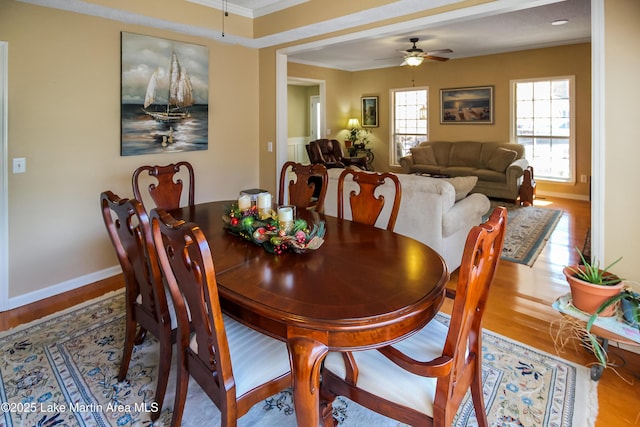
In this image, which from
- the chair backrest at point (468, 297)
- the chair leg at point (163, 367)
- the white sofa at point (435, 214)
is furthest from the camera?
the white sofa at point (435, 214)

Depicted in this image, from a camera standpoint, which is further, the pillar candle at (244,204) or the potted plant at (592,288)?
the pillar candle at (244,204)

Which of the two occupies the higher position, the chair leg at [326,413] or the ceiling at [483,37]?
the ceiling at [483,37]

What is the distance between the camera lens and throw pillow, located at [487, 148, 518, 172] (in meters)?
6.71

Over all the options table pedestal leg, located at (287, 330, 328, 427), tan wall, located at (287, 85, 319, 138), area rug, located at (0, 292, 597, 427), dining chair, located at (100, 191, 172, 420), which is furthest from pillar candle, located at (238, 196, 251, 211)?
tan wall, located at (287, 85, 319, 138)

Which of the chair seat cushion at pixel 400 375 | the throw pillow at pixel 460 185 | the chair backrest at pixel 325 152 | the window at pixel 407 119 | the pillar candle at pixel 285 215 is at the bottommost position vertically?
the chair seat cushion at pixel 400 375

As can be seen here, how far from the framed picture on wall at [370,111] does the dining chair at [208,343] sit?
8.35 meters

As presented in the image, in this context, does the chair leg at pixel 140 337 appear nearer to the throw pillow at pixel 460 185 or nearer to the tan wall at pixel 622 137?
the throw pillow at pixel 460 185

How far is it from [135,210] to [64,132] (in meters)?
2.14

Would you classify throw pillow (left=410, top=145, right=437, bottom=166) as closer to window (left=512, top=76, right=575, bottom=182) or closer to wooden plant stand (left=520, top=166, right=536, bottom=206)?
window (left=512, top=76, right=575, bottom=182)

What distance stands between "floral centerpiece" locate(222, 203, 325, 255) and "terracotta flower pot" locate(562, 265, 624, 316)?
4.56 ft

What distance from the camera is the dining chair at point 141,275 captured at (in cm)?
166

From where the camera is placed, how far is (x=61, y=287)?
330 centimetres

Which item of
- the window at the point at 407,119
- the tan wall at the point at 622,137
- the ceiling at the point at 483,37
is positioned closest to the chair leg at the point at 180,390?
the tan wall at the point at 622,137

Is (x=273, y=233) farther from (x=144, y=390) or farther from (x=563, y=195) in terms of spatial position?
(x=563, y=195)
